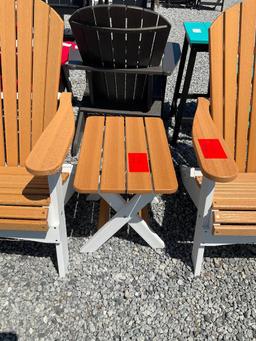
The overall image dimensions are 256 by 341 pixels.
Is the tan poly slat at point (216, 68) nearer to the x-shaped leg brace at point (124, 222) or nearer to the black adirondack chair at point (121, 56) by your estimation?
the black adirondack chair at point (121, 56)

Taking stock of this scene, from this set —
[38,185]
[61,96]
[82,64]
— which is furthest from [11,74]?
[38,185]

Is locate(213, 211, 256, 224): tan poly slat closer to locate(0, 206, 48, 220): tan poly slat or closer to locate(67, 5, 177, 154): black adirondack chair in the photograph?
locate(0, 206, 48, 220): tan poly slat

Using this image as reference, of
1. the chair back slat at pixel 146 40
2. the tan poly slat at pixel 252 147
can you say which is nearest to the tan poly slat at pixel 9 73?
the chair back slat at pixel 146 40

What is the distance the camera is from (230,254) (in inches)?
87.6

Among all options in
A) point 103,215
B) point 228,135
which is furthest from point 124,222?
point 228,135

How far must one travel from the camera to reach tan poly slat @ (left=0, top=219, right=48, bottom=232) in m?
1.65

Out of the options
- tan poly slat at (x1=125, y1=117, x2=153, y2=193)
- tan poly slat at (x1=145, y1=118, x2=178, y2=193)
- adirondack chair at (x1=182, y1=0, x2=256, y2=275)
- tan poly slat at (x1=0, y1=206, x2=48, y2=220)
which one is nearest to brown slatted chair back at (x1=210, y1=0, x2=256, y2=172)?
adirondack chair at (x1=182, y1=0, x2=256, y2=275)

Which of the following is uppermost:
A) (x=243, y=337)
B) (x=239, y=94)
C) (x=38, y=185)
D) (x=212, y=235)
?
(x=239, y=94)

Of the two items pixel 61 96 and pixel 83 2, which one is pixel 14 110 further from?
pixel 83 2

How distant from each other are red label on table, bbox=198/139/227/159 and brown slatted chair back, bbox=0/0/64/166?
99 centimetres

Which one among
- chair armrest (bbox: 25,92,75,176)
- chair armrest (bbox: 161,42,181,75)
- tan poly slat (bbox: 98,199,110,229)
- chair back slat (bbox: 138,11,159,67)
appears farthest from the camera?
chair armrest (bbox: 161,42,181,75)

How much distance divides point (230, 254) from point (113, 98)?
1.60 metres

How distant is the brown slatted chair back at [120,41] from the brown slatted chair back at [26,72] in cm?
33

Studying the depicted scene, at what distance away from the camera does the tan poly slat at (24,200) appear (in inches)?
68.3
